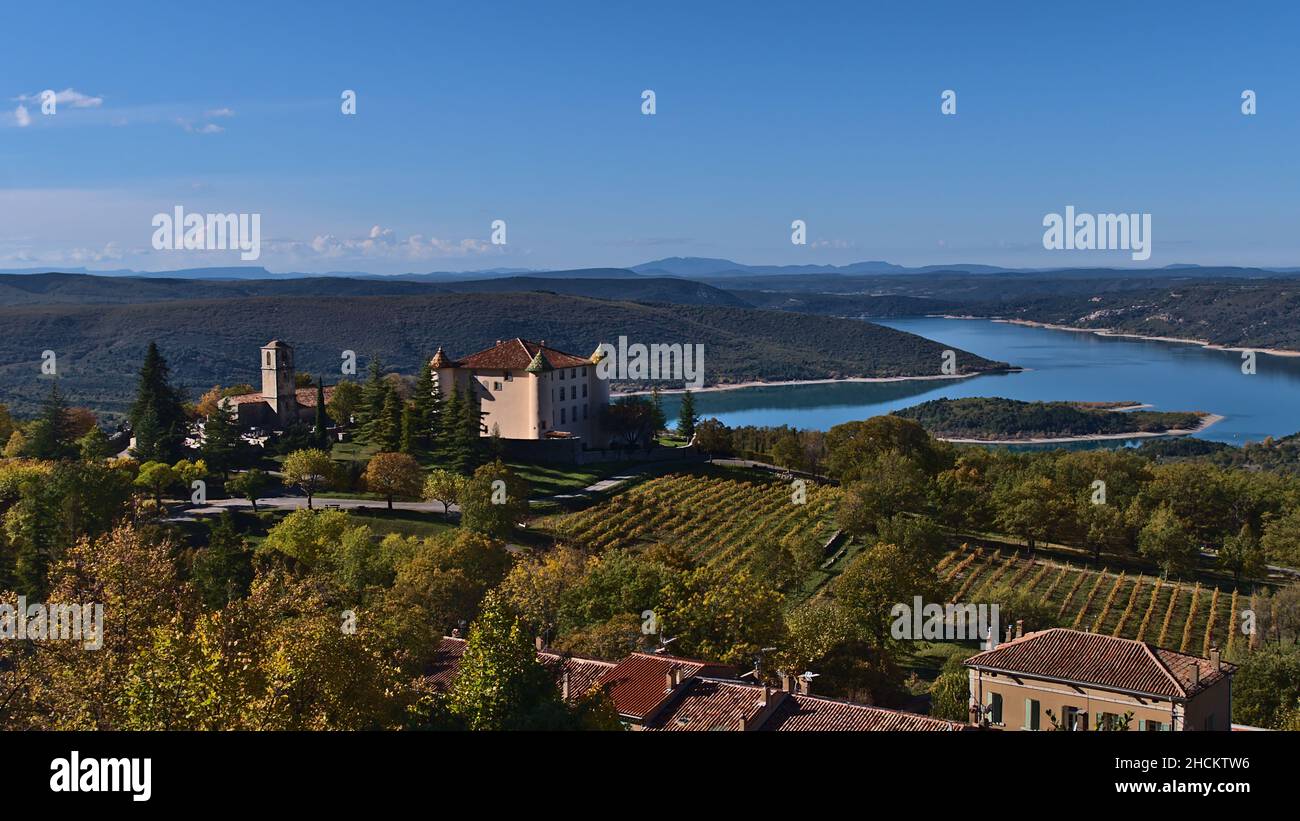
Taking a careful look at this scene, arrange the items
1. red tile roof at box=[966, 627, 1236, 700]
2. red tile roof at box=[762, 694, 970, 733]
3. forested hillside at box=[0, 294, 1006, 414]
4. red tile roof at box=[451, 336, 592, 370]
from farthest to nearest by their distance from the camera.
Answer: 1. forested hillside at box=[0, 294, 1006, 414]
2. red tile roof at box=[451, 336, 592, 370]
3. red tile roof at box=[966, 627, 1236, 700]
4. red tile roof at box=[762, 694, 970, 733]

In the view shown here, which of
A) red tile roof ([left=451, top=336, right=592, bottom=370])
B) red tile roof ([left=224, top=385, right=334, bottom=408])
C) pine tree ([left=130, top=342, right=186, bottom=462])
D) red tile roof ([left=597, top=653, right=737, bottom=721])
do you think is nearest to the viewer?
red tile roof ([left=597, top=653, right=737, bottom=721])

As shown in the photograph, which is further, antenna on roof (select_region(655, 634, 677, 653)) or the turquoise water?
the turquoise water

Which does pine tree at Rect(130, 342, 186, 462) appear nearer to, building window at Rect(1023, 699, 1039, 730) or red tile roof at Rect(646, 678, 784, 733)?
red tile roof at Rect(646, 678, 784, 733)

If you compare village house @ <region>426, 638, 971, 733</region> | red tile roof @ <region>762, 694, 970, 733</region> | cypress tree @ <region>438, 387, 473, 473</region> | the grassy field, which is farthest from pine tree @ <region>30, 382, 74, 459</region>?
red tile roof @ <region>762, 694, 970, 733</region>

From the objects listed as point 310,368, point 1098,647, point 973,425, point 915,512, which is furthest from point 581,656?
point 310,368

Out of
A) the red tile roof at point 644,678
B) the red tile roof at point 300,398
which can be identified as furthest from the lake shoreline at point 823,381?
the red tile roof at point 644,678

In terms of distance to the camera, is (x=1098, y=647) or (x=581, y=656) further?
(x=581, y=656)
